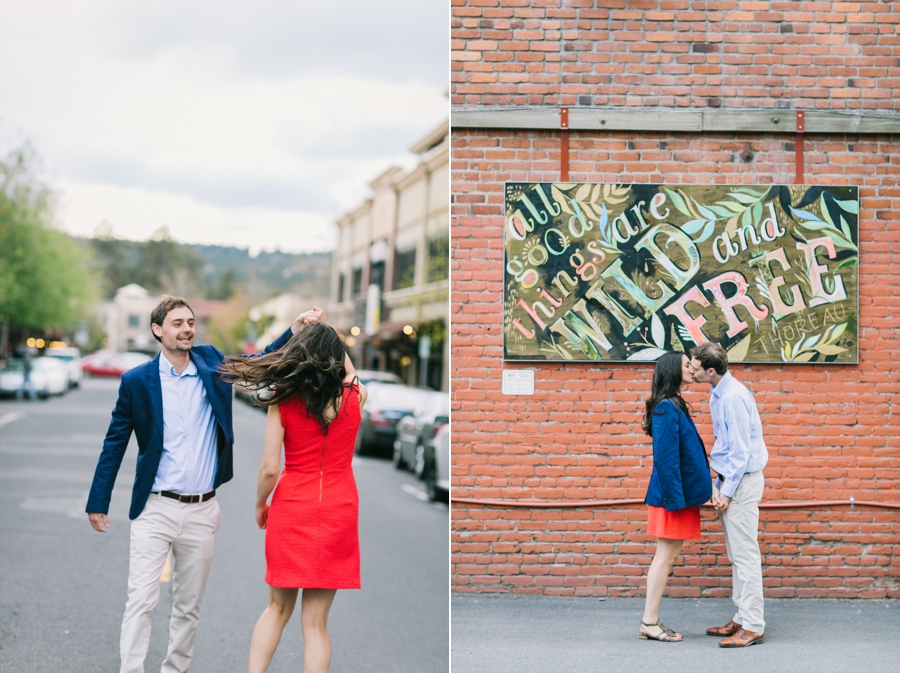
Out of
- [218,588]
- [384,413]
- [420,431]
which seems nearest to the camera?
[218,588]

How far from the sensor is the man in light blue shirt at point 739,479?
6379mm

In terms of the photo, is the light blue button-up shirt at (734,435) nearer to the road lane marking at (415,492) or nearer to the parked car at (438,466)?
the parked car at (438,466)

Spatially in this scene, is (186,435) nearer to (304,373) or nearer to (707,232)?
(304,373)

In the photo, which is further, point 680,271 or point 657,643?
point 680,271

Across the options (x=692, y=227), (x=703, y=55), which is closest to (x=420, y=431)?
(x=692, y=227)

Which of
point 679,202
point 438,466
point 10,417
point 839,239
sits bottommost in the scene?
point 10,417

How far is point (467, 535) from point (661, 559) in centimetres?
196

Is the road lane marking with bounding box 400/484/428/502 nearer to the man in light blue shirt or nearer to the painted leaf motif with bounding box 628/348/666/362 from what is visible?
the painted leaf motif with bounding box 628/348/666/362

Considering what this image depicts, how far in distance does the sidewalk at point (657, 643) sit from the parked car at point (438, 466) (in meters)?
4.74

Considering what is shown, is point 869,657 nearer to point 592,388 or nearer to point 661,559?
point 661,559

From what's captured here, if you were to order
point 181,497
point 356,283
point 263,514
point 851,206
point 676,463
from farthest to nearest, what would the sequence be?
point 356,283 < point 851,206 < point 676,463 < point 181,497 < point 263,514

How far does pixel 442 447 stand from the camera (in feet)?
41.2

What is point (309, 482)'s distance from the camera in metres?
4.59

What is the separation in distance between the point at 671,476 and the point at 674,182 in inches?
106
